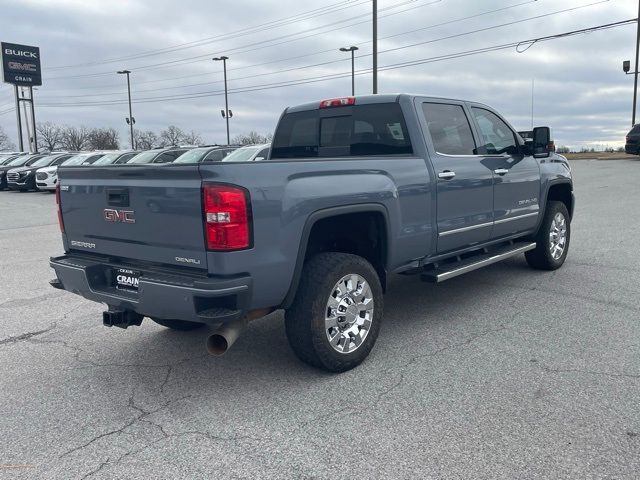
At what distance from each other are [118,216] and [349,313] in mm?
1713

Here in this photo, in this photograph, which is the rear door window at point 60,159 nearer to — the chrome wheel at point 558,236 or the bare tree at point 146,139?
the chrome wheel at point 558,236

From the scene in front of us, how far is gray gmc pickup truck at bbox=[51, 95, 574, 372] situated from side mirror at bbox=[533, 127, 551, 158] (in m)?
0.61

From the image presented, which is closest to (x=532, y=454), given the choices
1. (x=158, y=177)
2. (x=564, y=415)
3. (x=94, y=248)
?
(x=564, y=415)

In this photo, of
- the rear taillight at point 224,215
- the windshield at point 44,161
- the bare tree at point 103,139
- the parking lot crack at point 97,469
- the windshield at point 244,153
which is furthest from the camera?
the bare tree at point 103,139

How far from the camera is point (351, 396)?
3.68 meters

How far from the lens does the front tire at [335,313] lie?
3.80 metres

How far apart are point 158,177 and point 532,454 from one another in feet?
8.66

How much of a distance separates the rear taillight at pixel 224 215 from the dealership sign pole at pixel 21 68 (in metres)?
53.1

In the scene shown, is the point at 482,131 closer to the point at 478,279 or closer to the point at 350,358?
the point at 478,279

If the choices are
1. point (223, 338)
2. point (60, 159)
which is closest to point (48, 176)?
point (60, 159)

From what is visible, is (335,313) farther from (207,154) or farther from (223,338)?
(207,154)

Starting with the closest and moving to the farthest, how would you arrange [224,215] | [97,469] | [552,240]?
[97,469], [224,215], [552,240]

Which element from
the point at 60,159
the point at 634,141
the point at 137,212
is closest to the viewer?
the point at 137,212

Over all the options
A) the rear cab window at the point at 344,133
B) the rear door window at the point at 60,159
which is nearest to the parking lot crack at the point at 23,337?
the rear cab window at the point at 344,133
